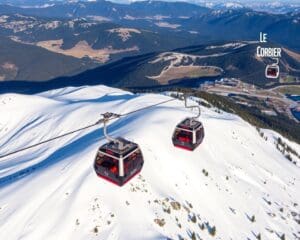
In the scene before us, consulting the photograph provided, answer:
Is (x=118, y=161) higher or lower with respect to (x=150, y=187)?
higher

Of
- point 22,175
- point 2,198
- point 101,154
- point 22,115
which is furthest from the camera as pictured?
point 22,115

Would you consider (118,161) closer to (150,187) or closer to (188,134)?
(188,134)

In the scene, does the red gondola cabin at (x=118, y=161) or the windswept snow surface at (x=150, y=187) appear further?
the windswept snow surface at (x=150, y=187)

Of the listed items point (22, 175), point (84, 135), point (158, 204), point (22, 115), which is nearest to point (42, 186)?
point (22, 175)

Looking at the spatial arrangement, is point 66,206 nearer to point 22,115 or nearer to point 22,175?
point 22,175

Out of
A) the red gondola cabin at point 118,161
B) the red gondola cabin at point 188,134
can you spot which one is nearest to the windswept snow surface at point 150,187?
the red gondola cabin at point 188,134

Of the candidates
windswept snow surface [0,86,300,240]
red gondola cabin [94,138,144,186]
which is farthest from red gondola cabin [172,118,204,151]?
windswept snow surface [0,86,300,240]

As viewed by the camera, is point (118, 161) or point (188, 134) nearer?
point (118, 161)

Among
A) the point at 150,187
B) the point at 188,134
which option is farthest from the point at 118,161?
the point at 150,187

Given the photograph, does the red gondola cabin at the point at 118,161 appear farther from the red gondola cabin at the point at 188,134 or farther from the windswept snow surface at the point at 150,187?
the windswept snow surface at the point at 150,187
